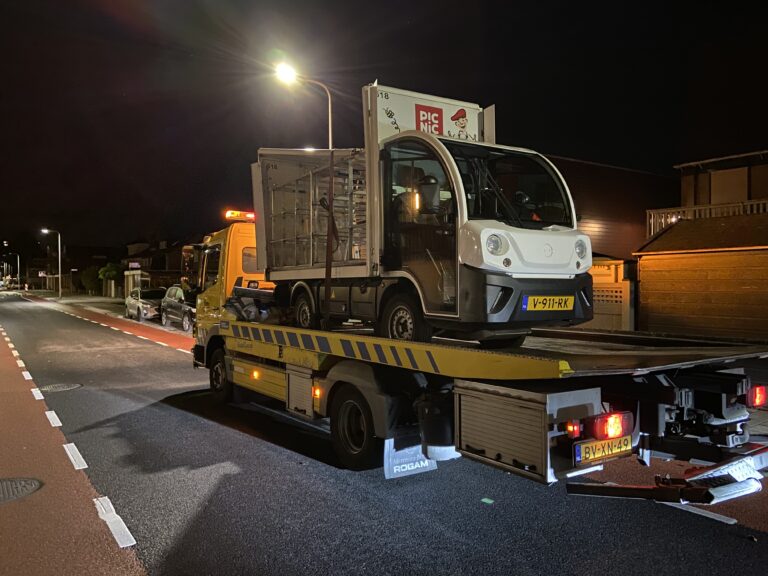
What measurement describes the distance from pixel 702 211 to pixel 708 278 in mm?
4294

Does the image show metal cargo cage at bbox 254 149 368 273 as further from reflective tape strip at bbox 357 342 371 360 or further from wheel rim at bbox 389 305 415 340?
reflective tape strip at bbox 357 342 371 360

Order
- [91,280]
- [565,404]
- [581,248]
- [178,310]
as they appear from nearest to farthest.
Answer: [565,404]
[581,248]
[178,310]
[91,280]

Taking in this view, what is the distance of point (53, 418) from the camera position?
26.8 feet

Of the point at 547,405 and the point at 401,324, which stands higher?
the point at 401,324

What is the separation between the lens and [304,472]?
5.78m

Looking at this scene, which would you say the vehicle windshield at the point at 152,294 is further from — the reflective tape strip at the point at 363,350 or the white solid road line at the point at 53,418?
the reflective tape strip at the point at 363,350

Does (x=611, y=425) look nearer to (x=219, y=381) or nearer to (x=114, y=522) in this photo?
(x=114, y=522)

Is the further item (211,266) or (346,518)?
(211,266)

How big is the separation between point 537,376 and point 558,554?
1213mm

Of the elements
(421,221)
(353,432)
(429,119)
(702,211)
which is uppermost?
(429,119)

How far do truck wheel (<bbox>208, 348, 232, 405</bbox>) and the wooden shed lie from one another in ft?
27.0

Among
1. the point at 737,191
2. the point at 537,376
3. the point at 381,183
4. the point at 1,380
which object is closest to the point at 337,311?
the point at 381,183

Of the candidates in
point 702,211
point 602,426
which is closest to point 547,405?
point 602,426

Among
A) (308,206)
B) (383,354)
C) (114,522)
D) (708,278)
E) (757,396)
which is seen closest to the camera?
(114,522)
